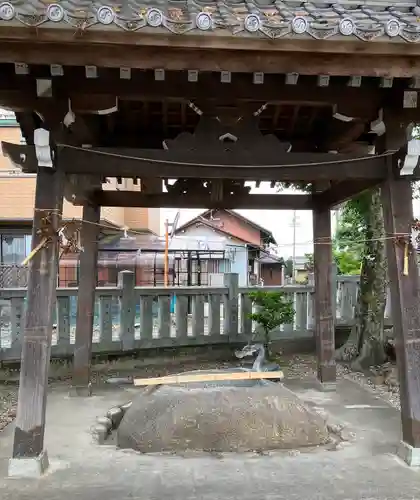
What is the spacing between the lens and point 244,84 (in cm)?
411

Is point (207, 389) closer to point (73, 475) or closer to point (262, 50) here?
point (73, 475)

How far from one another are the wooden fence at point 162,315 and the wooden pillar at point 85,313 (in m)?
1.33

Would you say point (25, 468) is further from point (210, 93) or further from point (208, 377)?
point (210, 93)

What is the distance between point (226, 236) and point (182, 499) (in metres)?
20.9

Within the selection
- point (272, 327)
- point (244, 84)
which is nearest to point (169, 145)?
point (244, 84)

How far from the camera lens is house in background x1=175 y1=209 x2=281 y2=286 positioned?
830 inches

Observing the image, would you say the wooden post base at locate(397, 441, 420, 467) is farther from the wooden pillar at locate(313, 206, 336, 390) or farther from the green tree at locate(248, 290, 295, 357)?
the green tree at locate(248, 290, 295, 357)

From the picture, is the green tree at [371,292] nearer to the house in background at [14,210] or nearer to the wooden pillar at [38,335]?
the wooden pillar at [38,335]

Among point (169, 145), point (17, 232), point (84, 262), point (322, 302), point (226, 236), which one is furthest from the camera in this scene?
point (226, 236)

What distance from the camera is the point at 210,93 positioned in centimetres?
414

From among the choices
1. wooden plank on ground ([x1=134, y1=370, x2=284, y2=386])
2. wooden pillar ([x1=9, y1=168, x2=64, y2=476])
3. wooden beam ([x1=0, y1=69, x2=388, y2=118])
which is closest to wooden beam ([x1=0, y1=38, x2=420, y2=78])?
wooden beam ([x1=0, y1=69, x2=388, y2=118])

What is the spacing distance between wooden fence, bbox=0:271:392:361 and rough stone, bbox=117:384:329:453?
3497mm

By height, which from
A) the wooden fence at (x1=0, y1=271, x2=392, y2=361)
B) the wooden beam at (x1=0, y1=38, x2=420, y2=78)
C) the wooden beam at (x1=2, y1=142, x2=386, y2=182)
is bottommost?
the wooden fence at (x1=0, y1=271, x2=392, y2=361)

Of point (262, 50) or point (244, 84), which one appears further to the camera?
point (244, 84)
